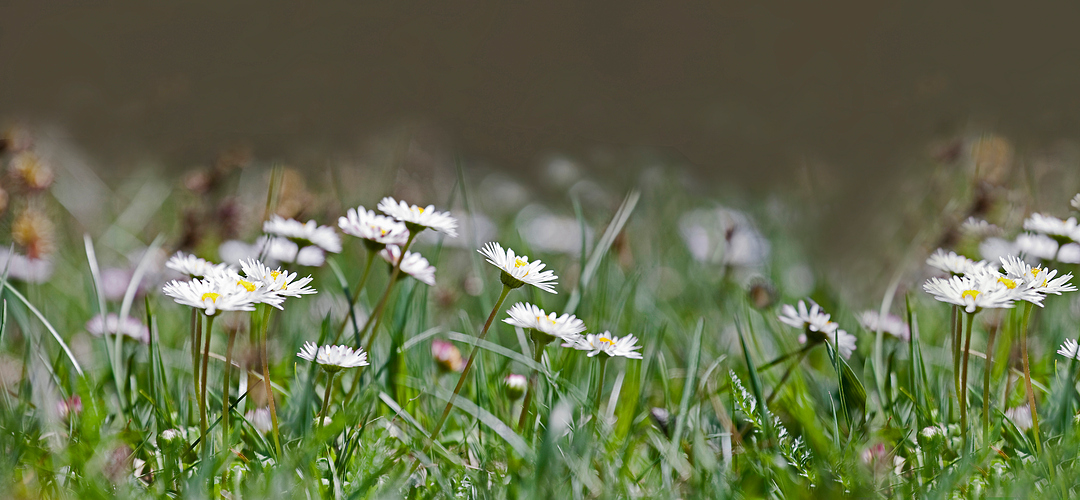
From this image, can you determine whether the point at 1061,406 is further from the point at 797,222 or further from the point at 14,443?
the point at 797,222

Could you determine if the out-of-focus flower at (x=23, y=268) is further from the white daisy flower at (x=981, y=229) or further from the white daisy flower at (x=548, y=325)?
the white daisy flower at (x=981, y=229)

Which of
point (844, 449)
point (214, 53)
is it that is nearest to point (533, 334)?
point (844, 449)

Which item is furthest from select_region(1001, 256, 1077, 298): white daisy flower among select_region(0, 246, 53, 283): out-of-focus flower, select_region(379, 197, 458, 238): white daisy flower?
select_region(0, 246, 53, 283): out-of-focus flower

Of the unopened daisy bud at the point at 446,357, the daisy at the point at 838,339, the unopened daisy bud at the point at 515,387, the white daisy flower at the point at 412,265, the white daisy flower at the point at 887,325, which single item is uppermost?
the white daisy flower at the point at 412,265

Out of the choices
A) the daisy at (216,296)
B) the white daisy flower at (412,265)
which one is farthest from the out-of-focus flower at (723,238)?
the daisy at (216,296)

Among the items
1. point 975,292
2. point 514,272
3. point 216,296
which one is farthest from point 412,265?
point 975,292

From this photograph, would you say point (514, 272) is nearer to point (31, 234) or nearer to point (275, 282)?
point (275, 282)
